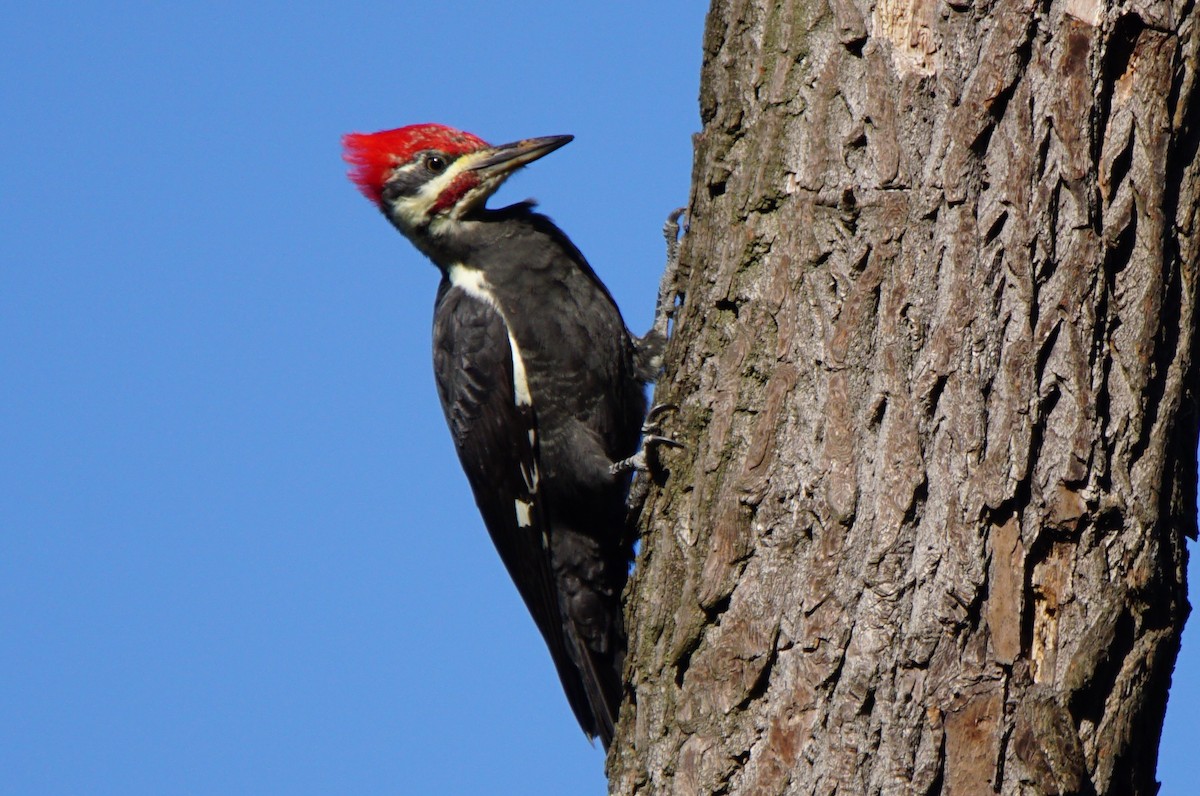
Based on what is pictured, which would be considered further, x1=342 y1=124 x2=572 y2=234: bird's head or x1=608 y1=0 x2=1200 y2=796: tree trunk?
x1=342 y1=124 x2=572 y2=234: bird's head

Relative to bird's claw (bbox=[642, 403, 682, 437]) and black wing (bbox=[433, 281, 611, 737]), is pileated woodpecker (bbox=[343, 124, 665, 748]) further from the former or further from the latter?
bird's claw (bbox=[642, 403, 682, 437])

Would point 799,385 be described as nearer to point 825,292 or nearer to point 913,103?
point 825,292

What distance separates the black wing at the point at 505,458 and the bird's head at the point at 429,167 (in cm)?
46

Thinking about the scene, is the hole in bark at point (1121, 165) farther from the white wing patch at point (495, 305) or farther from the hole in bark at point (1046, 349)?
the white wing patch at point (495, 305)

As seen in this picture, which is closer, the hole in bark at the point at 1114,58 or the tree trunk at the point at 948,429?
the tree trunk at the point at 948,429

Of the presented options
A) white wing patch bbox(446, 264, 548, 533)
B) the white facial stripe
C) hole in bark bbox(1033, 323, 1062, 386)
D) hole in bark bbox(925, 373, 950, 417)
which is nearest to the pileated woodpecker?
white wing patch bbox(446, 264, 548, 533)

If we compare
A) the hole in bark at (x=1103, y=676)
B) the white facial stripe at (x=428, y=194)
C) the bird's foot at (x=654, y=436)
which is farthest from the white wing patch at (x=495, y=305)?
the hole in bark at (x=1103, y=676)

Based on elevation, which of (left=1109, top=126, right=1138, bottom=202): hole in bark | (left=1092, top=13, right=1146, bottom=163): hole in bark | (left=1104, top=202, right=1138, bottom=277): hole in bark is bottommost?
(left=1104, top=202, right=1138, bottom=277): hole in bark

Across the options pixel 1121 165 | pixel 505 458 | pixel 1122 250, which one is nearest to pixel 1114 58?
pixel 1121 165

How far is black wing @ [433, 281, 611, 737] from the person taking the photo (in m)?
4.52

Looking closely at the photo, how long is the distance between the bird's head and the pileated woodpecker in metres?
0.15

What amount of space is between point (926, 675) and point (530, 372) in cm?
240

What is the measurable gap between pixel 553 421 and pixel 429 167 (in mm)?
1295

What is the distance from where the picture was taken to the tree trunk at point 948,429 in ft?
7.83
